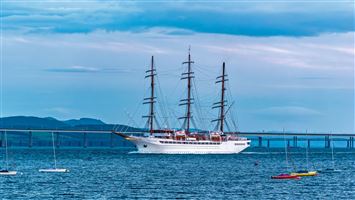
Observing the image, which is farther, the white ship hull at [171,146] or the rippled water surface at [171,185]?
the white ship hull at [171,146]

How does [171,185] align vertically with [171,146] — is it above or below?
below

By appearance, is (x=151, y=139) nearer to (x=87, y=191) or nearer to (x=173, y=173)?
(x=173, y=173)

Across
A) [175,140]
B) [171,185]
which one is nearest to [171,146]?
[175,140]

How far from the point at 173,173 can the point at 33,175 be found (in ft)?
56.3

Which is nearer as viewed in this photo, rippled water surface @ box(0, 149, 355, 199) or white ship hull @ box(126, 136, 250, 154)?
rippled water surface @ box(0, 149, 355, 199)

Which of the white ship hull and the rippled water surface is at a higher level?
the white ship hull

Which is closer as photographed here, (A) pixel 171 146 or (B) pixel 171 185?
(B) pixel 171 185

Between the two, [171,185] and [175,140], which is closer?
[171,185]

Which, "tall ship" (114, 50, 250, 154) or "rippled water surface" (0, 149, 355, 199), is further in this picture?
"tall ship" (114, 50, 250, 154)

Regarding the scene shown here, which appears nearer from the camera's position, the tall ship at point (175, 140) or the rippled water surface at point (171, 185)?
the rippled water surface at point (171, 185)

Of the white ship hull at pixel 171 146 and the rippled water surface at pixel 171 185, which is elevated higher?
the white ship hull at pixel 171 146

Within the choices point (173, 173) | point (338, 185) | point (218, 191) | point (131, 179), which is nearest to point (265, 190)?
point (218, 191)

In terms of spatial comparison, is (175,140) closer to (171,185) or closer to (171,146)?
(171,146)

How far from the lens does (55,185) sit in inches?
3349
